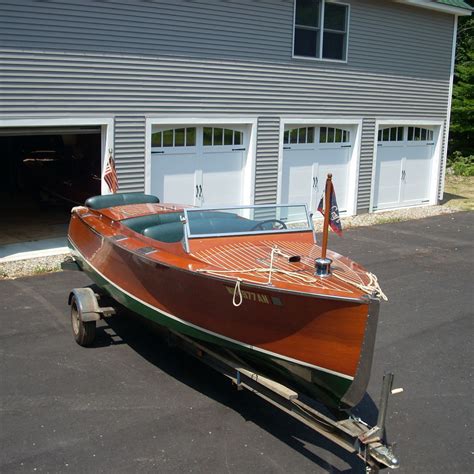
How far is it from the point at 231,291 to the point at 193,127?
7519 millimetres

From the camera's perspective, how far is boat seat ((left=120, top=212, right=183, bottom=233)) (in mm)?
7035

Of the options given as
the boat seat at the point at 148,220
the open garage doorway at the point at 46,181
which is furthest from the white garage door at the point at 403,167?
the boat seat at the point at 148,220

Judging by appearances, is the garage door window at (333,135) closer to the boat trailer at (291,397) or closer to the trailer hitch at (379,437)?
the boat trailer at (291,397)

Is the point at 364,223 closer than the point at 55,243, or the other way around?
the point at 55,243

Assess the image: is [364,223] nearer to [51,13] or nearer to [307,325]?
[51,13]

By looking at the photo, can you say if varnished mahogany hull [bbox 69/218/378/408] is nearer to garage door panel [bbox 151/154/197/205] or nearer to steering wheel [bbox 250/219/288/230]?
steering wheel [bbox 250/219/288/230]

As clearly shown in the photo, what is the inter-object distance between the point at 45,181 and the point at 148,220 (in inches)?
344

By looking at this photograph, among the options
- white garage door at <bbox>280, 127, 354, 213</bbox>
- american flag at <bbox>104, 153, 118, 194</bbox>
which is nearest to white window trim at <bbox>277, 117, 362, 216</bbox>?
white garage door at <bbox>280, 127, 354, 213</bbox>

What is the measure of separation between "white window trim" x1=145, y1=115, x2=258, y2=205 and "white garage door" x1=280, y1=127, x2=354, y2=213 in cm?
107

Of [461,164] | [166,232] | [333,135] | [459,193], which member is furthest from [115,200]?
[461,164]

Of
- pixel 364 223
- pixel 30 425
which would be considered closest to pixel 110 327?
pixel 30 425

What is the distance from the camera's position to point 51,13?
381 inches

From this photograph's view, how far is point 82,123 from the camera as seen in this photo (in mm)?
10250

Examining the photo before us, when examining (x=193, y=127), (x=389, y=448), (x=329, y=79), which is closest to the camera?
(x=389, y=448)
